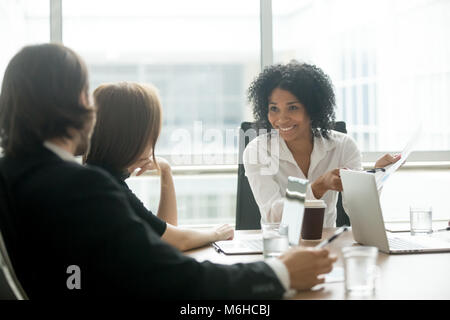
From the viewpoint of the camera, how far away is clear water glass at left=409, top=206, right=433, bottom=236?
6.38 feet

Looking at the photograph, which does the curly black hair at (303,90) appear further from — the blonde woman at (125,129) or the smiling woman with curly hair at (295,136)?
the blonde woman at (125,129)

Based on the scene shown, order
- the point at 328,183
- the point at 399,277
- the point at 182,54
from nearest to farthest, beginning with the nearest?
1. the point at 399,277
2. the point at 328,183
3. the point at 182,54

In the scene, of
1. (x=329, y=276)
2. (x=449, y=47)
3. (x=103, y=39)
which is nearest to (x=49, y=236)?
(x=329, y=276)

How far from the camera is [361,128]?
11.9 feet

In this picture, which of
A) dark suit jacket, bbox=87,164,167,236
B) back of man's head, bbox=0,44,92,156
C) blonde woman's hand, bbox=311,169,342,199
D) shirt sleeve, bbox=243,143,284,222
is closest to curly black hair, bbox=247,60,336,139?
shirt sleeve, bbox=243,143,284,222

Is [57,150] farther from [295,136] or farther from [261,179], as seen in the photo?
[295,136]

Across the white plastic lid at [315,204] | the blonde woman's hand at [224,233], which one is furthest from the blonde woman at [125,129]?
the white plastic lid at [315,204]

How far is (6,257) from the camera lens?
103 cm

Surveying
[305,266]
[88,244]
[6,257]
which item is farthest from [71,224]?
[305,266]

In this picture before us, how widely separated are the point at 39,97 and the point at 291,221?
0.89 meters

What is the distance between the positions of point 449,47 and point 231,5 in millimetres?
1442

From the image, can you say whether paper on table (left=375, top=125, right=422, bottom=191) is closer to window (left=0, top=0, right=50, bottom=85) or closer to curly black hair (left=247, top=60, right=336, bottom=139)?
curly black hair (left=247, top=60, right=336, bottom=139)

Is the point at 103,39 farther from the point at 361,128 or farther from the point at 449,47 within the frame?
the point at 449,47

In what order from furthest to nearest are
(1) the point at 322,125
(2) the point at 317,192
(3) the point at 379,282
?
(1) the point at 322,125 → (2) the point at 317,192 → (3) the point at 379,282
